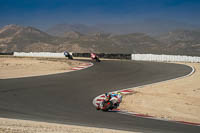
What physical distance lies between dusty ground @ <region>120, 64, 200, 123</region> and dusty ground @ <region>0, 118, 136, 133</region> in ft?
10.4

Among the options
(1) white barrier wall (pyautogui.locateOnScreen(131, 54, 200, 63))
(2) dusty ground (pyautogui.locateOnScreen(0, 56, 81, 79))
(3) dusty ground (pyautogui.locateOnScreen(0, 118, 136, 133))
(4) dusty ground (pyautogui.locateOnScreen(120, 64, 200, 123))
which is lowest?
(4) dusty ground (pyautogui.locateOnScreen(120, 64, 200, 123))

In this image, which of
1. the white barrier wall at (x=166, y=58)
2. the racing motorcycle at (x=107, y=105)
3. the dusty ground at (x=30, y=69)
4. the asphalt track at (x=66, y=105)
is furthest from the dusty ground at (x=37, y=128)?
the white barrier wall at (x=166, y=58)

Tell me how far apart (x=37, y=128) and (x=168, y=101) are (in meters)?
6.55

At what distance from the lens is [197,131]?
7488mm

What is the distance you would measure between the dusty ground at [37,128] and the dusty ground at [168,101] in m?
3.16

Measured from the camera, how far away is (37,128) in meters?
6.69

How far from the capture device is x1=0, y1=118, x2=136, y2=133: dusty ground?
644 centimetres

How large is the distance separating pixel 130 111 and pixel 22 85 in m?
6.63

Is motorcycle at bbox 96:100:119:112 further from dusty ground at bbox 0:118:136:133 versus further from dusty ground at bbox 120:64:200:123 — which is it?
dusty ground at bbox 0:118:136:133

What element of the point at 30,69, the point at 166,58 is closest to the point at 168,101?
the point at 30,69

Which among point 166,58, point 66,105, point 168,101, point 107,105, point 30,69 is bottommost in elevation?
point 168,101

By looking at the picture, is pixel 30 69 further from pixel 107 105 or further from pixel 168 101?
pixel 107 105

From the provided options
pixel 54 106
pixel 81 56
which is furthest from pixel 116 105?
pixel 81 56

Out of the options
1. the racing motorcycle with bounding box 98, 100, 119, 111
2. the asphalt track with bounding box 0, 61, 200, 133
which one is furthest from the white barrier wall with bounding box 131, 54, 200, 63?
the racing motorcycle with bounding box 98, 100, 119, 111
